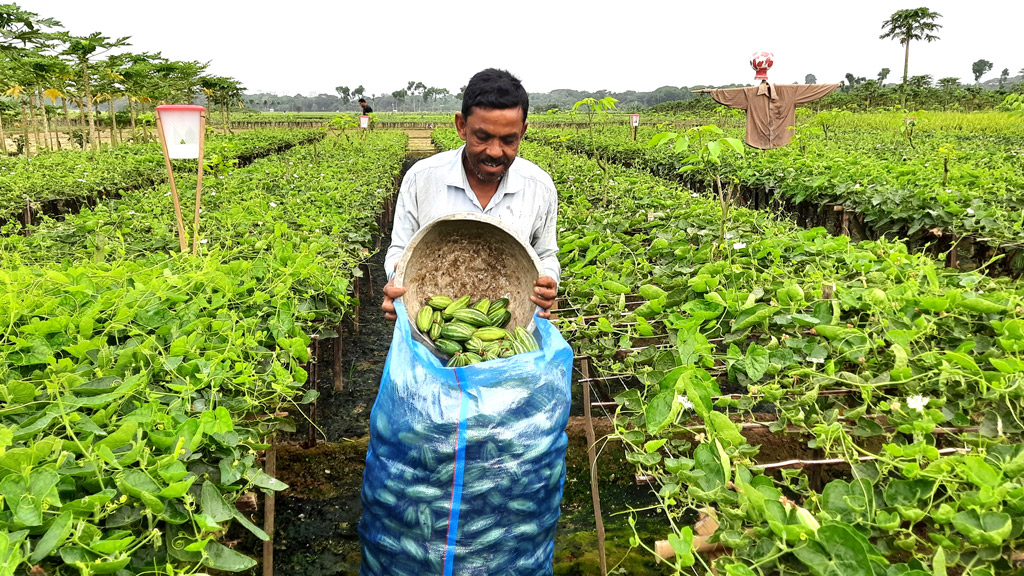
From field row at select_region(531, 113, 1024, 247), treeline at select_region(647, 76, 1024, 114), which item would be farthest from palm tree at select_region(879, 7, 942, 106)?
field row at select_region(531, 113, 1024, 247)

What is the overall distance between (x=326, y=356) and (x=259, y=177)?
13.2ft

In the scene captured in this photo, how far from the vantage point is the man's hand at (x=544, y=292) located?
2.17 m

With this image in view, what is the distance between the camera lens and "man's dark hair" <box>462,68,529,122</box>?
2.17 meters

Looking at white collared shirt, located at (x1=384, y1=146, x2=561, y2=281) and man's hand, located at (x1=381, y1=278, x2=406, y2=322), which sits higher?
white collared shirt, located at (x1=384, y1=146, x2=561, y2=281)

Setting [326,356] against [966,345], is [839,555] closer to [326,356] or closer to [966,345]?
[966,345]

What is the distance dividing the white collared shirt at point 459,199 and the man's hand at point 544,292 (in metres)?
0.25

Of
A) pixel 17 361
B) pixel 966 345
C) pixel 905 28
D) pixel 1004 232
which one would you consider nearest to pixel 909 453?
pixel 966 345

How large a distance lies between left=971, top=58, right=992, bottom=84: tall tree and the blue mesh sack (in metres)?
130

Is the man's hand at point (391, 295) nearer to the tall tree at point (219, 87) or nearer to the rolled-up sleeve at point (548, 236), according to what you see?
the rolled-up sleeve at point (548, 236)

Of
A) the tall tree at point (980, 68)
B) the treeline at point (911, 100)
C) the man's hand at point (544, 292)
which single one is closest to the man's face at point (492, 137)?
the man's hand at point (544, 292)

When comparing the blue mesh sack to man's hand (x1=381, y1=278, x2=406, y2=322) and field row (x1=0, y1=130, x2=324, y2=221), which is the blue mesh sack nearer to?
man's hand (x1=381, y1=278, x2=406, y2=322)

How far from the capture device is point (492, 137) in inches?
88.3

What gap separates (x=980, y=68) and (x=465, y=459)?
131m

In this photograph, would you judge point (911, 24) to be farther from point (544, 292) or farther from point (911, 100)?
point (544, 292)
